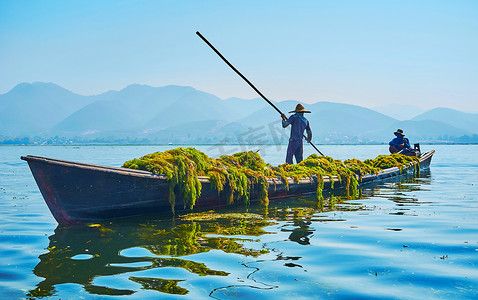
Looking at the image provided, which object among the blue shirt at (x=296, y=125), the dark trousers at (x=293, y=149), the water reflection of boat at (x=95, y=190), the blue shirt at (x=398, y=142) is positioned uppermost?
the blue shirt at (x=296, y=125)

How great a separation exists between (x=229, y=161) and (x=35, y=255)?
5.48 metres

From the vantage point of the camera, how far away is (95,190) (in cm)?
736

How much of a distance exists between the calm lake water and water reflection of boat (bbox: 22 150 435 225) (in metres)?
0.26

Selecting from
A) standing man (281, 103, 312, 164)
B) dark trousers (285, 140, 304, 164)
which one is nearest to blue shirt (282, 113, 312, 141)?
standing man (281, 103, 312, 164)

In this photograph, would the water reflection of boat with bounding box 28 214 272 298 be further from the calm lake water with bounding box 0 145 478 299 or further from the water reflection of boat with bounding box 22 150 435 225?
the water reflection of boat with bounding box 22 150 435 225

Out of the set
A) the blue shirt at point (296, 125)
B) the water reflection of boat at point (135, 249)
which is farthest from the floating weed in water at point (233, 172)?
the blue shirt at point (296, 125)

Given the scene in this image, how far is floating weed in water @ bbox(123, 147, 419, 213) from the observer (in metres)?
8.34

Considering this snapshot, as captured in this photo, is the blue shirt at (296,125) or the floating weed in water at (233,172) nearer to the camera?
the floating weed in water at (233,172)

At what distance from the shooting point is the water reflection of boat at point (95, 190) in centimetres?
701

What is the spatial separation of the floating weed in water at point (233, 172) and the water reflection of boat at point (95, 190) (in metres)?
0.31

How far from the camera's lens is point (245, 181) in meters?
9.81

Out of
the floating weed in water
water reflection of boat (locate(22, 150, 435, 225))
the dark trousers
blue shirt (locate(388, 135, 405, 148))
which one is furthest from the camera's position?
blue shirt (locate(388, 135, 405, 148))

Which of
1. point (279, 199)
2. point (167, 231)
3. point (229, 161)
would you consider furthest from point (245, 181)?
point (167, 231)

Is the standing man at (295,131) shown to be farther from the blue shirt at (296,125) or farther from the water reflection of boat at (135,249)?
the water reflection of boat at (135,249)
